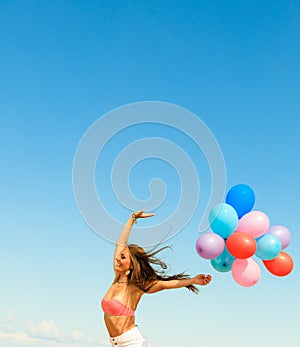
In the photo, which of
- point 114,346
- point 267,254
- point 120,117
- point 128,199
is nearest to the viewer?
point 114,346

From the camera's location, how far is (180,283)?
6426 mm

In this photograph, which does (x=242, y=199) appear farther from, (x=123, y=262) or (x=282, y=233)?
(x=123, y=262)

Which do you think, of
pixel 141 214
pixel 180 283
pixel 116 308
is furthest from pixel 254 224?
pixel 116 308

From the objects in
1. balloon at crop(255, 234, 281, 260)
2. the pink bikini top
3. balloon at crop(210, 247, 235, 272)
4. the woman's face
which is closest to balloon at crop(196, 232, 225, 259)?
balloon at crop(210, 247, 235, 272)

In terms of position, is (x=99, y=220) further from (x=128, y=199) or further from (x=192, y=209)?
(x=192, y=209)

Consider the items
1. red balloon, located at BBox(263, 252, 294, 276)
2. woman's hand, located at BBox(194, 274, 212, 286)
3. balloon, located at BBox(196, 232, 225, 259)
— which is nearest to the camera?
woman's hand, located at BBox(194, 274, 212, 286)

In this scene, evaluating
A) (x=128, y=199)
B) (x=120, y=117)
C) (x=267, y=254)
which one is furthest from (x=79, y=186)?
(x=267, y=254)

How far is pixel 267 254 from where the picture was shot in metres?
6.75

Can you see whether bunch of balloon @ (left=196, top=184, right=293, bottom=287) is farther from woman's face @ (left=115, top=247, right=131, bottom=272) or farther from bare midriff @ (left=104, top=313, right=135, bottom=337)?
bare midriff @ (left=104, top=313, right=135, bottom=337)

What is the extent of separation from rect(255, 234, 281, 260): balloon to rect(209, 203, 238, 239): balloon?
0.38m

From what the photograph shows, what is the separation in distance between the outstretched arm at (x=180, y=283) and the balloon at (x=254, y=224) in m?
0.89

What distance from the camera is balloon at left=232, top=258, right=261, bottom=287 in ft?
22.0

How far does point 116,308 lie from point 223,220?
5.03 feet

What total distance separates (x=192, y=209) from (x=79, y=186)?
5.02 feet
